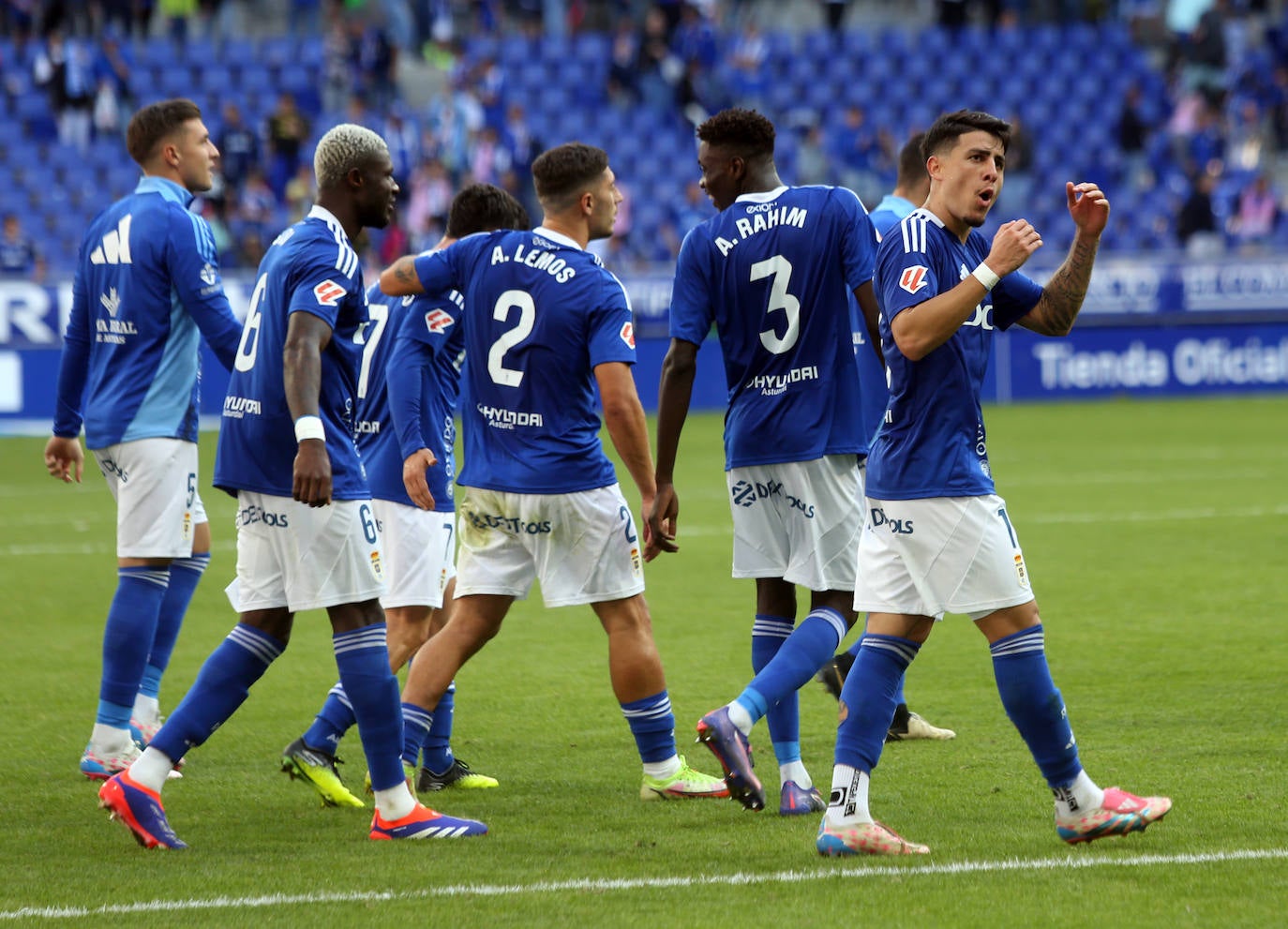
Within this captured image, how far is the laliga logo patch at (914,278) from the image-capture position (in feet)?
15.3

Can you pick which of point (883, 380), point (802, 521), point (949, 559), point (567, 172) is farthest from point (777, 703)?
point (567, 172)

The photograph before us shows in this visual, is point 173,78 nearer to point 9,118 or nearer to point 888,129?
point 9,118

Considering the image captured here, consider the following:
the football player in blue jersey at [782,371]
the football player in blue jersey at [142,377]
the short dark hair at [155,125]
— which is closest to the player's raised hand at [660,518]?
the football player in blue jersey at [782,371]

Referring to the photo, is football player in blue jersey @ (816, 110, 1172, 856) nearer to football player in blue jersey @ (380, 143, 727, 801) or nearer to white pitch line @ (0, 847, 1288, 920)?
white pitch line @ (0, 847, 1288, 920)

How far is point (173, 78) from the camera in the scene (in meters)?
28.0

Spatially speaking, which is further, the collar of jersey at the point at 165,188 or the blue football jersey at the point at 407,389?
the collar of jersey at the point at 165,188

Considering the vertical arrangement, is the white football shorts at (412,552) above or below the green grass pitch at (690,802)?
above

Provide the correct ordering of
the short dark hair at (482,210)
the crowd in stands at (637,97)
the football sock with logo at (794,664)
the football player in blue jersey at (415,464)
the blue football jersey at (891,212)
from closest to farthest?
the football sock with logo at (794,664) → the football player in blue jersey at (415,464) → the short dark hair at (482,210) → the blue football jersey at (891,212) → the crowd in stands at (637,97)

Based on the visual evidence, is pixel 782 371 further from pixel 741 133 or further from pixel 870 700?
pixel 870 700

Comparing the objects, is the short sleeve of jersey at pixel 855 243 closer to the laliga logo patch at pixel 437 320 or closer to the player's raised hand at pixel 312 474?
the laliga logo patch at pixel 437 320

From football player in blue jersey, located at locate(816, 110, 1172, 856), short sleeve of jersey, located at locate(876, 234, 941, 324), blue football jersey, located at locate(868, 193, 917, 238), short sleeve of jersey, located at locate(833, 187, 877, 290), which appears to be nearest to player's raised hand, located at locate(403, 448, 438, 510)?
short sleeve of jersey, located at locate(833, 187, 877, 290)

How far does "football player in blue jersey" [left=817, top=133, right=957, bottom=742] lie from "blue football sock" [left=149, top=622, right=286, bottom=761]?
220cm

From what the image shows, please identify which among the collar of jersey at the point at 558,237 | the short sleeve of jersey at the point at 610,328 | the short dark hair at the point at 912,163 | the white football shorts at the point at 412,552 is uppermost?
the short dark hair at the point at 912,163

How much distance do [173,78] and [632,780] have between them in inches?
958
